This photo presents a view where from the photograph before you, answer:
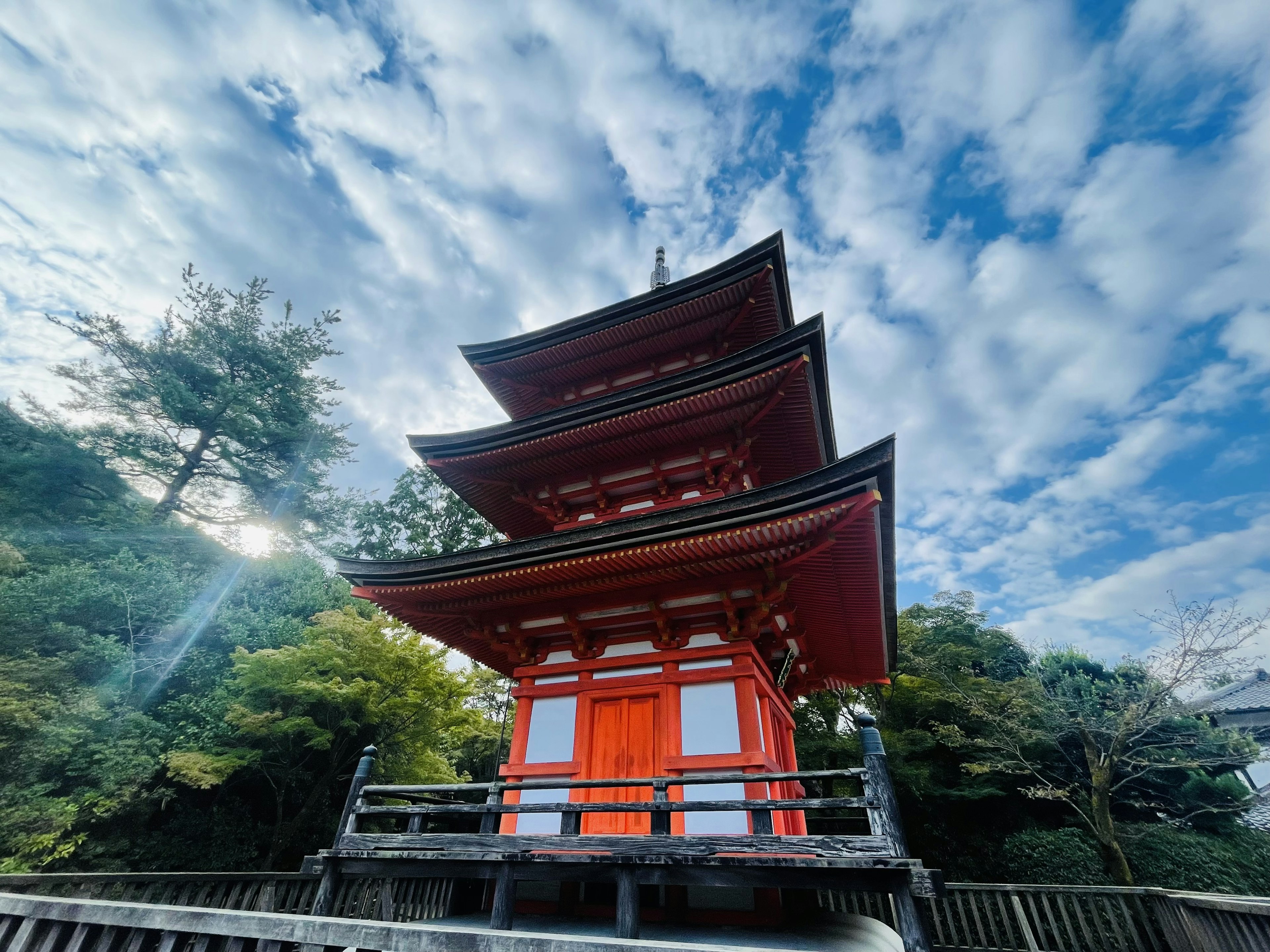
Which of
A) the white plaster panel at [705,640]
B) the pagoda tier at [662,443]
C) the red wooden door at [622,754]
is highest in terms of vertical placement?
the pagoda tier at [662,443]

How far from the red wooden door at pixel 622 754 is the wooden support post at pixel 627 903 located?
1784 mm

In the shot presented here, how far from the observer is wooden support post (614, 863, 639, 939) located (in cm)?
510

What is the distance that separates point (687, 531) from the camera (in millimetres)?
7148

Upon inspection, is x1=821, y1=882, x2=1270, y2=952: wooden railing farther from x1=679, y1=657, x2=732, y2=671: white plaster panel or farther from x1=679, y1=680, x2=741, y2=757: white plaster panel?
x1=679, y1=657, x2=732, y2=671: white plaster panel

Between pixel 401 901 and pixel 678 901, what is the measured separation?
4573mm

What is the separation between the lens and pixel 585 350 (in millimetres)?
12125

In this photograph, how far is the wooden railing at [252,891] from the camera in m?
7.50

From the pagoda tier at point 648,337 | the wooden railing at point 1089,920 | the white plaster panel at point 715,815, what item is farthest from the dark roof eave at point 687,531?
the wooden railing at point 1089,920

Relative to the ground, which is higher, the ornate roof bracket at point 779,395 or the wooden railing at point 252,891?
the ornate roof bracket at point 779,395

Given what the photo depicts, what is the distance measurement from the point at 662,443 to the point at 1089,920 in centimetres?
1356

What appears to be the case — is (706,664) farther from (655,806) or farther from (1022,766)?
(1022,766)

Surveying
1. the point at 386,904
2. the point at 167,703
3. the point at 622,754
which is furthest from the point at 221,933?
the point at 167,703

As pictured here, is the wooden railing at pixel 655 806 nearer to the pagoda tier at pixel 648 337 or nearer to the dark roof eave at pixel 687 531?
the dark roof eave at pixel 687 531

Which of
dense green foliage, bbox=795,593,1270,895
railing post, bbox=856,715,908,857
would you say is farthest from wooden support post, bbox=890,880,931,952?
dense green foliage, bbox=795,593,1270,895
